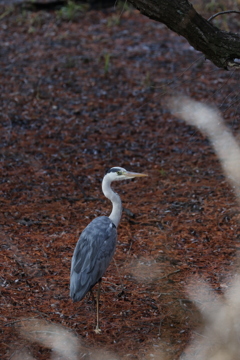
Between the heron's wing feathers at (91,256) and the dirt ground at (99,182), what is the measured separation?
1.08ft

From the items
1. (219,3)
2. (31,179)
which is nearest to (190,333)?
(31,179)

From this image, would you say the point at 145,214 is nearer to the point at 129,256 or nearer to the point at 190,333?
the point at 129,256

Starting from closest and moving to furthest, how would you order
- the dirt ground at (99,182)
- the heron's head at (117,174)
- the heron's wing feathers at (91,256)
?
1. the heron's wing feathers at (91,256)
2. the dirt ground at (99,182)
3. the heron's head at (117,174)

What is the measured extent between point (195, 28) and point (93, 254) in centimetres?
197

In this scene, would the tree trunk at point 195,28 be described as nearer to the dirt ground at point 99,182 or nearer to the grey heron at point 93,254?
the dirt ground at point 99,182

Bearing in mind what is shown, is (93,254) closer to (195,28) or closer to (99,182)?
(195,28)

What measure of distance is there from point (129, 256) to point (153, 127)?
338 cm

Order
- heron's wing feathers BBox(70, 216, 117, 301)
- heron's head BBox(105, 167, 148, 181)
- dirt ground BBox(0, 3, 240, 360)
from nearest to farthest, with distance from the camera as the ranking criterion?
heron's wing feathers BBox(70, 216, 117, 301), dirt ground BBox(0, 3, 240, 360), heron's head BBox(105, 167, 148, 181)

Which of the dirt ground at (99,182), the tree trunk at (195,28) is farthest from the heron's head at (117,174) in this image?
the tree trunk at (195,28)

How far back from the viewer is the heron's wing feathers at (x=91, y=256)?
382cm

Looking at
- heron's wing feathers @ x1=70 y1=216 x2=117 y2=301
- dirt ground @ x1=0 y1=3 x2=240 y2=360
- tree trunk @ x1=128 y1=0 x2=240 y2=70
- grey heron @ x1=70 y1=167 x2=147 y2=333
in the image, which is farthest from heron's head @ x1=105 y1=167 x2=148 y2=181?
tree trunk @ x1=128 y1=0 x2=240 y2=70

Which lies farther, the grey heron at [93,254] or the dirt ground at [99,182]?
the dirt ground at [99,182]

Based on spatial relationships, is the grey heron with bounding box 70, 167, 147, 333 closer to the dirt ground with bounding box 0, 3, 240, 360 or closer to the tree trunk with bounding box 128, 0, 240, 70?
the dirt ground with bounding box 0, 3, 240, 360

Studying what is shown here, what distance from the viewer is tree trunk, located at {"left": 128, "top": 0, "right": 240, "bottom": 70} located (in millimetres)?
3879
